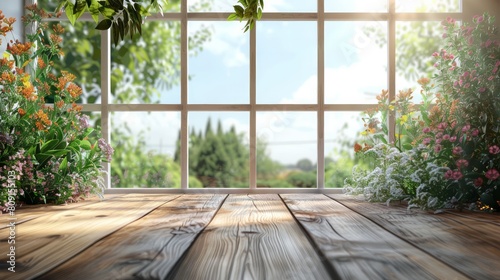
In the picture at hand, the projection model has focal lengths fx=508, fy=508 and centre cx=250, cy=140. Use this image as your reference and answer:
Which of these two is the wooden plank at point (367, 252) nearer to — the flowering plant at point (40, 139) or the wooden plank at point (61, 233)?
the wooden plank at point (61, 233)

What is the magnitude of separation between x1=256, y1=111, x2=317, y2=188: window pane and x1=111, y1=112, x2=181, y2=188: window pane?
0.95 metres

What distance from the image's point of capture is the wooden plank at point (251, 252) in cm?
102

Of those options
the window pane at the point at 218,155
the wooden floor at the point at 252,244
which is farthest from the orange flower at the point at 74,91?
the window pane at the point at 218,155

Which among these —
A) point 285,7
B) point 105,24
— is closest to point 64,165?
point 105,24

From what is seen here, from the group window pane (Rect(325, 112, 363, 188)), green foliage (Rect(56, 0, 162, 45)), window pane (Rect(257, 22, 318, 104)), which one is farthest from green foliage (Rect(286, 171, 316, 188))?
green foliage (Rect(56, 0, 162, 45))

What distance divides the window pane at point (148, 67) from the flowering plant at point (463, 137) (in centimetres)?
336

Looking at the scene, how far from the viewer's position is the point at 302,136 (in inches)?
206

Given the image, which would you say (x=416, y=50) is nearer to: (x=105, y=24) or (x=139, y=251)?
(x=105, y=24)

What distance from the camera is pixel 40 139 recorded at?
105 inches

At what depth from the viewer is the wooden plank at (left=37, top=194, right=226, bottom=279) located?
102 cm

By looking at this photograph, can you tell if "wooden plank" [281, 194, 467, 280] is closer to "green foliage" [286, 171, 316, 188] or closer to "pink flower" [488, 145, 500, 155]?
"pink flower" [488, 145, 500, 155]

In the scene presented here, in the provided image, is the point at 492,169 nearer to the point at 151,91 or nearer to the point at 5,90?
the point at 5,90

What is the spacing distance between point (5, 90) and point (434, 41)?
16.1 feet

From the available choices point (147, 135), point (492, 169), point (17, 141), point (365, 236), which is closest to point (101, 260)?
point (365, 236)
